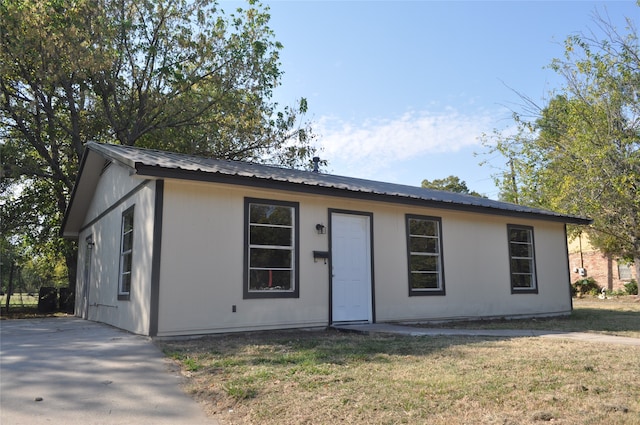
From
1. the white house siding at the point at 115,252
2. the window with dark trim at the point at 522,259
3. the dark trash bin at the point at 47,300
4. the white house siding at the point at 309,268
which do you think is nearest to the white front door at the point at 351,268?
the white house siding at the point at 309,268

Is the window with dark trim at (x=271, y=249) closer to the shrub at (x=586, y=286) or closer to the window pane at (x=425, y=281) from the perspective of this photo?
the window pane at (x=425, y=281)

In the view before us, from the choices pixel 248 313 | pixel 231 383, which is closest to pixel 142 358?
pixel 231 383

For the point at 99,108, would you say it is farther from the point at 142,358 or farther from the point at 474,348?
the point at 474,348

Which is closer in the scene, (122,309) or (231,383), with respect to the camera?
(231,383)

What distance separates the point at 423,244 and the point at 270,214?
3.71 metres

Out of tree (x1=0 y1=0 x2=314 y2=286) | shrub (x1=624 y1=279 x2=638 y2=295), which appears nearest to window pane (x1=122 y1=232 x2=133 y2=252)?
tree (x1=0 y1=0 x2=314 y2=286)

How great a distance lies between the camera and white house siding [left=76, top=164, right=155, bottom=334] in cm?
746

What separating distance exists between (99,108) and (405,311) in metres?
13.8

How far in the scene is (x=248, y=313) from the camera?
7.83 m

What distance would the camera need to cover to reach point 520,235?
12016mm

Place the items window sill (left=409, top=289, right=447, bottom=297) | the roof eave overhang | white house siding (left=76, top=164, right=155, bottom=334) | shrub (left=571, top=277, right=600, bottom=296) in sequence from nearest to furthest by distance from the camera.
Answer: the roof eave overhang, white house siding (left=76, top=164, right=155, bottom=334), window sill (left=409, top=289, right=447, bottom=297), shrub (left=571, top=277, right=600, bottom=296)

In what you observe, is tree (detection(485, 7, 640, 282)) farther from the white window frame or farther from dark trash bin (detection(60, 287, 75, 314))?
dark trash bin (detection(60, 287, 75, 314))

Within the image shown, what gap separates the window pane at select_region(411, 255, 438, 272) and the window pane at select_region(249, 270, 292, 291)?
2.98 meters

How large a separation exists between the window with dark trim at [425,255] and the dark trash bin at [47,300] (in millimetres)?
13671
